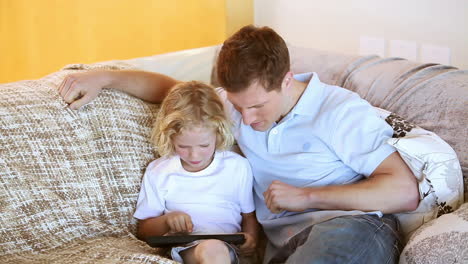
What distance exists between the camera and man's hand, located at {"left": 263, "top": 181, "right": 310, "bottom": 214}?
1578mm

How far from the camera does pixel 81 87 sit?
1.72 meters

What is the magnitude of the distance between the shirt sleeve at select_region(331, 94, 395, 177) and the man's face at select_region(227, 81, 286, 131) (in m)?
0.17

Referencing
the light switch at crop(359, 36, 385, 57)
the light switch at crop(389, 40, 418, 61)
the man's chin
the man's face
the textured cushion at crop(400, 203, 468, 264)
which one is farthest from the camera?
the light switch at crop(359, 36, 385, 57)

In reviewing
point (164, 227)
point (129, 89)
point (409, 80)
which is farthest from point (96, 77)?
point (409, 80)

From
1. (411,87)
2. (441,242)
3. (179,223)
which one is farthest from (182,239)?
(411,87)

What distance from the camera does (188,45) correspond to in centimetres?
322

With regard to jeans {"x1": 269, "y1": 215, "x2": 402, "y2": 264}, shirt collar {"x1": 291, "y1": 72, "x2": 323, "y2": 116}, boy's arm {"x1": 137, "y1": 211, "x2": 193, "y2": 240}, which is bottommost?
boy's arm {"x1": 137, "y1": 211, "x2": 193, "y2": 240}

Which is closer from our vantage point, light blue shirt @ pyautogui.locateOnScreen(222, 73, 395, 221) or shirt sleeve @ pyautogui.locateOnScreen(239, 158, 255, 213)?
light blue shirt @ pyautogui.locateOnScreen(222, 73, 395, 221)

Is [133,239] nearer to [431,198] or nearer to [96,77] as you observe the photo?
[96,77]

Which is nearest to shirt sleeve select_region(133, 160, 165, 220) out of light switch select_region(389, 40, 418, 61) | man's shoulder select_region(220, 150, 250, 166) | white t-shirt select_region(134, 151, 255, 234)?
white t-shirt select_region(134, 151, 255, 234)

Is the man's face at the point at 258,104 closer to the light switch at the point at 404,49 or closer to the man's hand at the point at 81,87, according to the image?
the man's hand at the point at 81,87

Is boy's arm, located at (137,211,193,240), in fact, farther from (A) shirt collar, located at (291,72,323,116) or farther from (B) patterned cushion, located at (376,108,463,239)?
(B) patterned cushion, located at (376,108,463,239)

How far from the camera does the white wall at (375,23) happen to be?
2258 millimetres

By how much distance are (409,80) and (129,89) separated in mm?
887
